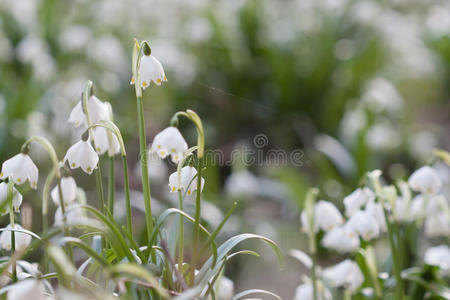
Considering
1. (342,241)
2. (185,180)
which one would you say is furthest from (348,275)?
(185,180)

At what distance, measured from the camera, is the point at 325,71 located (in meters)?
4.00

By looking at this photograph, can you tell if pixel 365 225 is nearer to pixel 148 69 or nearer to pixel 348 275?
pixel 348 275

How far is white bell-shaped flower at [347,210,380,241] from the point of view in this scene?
140cm

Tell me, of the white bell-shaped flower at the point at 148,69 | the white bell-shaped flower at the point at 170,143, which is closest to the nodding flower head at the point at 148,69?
the white bell-shaped flower at the point at 148,69

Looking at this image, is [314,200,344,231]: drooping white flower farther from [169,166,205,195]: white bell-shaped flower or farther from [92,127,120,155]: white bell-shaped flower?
[92,127,120,155]: white bell-shaped flower

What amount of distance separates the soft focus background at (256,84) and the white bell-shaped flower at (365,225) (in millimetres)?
1248

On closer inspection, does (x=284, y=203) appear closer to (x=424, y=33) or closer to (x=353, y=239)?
(x=353, y=239)

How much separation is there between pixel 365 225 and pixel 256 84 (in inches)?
111

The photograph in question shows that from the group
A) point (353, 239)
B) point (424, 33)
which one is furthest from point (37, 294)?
point (424, 33)

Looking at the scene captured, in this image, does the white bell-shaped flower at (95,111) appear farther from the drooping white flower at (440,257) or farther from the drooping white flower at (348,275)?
the drooping white flower at (440,257)

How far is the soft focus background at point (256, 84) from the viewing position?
3.08 m

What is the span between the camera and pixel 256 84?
4137 millimetres

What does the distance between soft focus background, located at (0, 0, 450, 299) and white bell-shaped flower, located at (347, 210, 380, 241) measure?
125cm

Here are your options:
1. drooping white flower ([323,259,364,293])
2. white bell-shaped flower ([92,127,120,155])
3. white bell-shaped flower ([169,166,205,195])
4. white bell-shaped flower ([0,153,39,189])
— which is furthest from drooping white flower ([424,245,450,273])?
white bell-shaped flower ([0,153,39,189])
